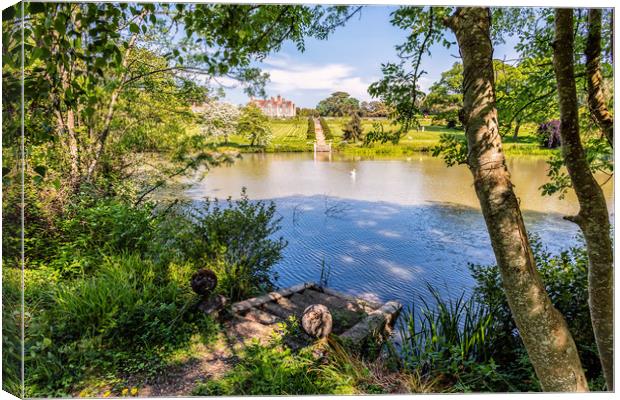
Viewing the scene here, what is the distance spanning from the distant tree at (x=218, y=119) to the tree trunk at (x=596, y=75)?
1.91 metres

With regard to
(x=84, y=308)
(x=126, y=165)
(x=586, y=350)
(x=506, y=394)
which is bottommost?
(x=506, y=394)

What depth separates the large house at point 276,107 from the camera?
7.89 ft

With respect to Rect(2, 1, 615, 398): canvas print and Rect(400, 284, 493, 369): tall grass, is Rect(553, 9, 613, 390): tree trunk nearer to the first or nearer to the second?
Rect(2, 1, 615, 398): canvas print

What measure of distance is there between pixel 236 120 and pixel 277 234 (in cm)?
104

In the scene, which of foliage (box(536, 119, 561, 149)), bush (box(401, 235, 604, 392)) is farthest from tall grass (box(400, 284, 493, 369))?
foliage (box(536, 119, 561, 149))

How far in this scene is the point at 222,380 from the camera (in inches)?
68.7

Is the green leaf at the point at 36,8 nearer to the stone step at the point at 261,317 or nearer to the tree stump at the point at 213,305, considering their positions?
the tree stump at the point at 213,305

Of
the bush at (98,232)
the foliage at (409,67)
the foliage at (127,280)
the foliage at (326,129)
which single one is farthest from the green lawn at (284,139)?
the bush at (98,232)

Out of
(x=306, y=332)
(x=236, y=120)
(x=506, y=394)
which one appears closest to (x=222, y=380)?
(x=306, y=332)

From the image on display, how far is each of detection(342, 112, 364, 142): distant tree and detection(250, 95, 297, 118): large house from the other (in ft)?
1.20

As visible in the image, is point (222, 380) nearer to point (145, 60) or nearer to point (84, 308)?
point (84, 308)

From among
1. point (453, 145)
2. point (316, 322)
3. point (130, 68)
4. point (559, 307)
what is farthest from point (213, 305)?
point (559, 307)

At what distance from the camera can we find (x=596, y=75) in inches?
59.9

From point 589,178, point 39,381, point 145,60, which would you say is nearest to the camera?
point 589,178
